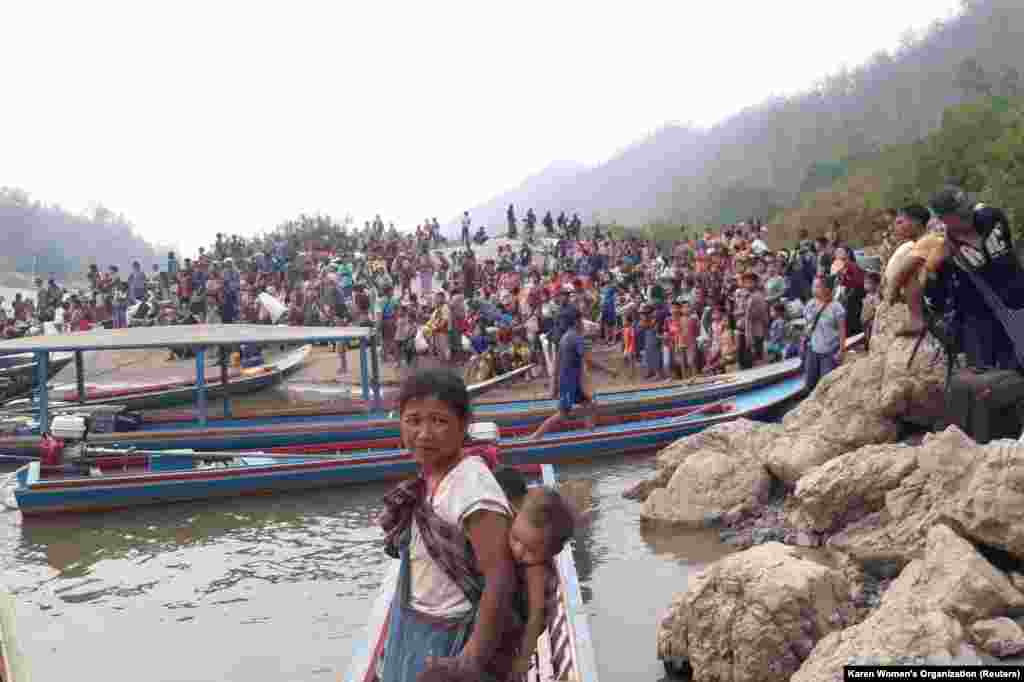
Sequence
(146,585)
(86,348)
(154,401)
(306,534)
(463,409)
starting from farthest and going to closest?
1. (154,401)
2. (86,348)
3. (306,534)
4. (146,585)
5. (463,409)

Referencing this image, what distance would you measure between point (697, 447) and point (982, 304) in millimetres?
4376

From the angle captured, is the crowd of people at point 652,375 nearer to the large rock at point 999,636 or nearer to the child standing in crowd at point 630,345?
the child standing in crowd at point 630,345

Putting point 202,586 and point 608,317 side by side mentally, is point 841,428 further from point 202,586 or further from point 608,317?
point 608,317

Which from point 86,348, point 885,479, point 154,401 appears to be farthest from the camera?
point 154,401

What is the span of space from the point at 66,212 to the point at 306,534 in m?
72.5

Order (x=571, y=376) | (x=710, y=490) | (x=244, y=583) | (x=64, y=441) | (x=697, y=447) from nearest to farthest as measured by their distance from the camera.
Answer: (x=244, y=583)
(x=710, y=490)
(x=697, y=447)
(x=64, y=441)
(x=571, y=376)

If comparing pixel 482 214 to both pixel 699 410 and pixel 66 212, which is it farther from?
pixel 699 410

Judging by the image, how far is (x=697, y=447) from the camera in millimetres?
11117

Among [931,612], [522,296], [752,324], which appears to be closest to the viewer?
[931,612]

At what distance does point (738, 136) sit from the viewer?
7106cm

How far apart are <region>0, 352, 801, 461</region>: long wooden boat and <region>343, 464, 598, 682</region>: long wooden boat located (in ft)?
28.3

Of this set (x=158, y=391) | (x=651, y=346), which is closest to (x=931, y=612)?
(x=651, y=346)

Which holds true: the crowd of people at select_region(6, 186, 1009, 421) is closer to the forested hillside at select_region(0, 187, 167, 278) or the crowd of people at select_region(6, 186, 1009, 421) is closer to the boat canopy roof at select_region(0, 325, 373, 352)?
the boat canopy roof at select_region(0, 325, 373, 352)

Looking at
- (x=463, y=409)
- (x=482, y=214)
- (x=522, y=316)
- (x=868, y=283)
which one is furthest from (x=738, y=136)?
(x=463, y=409)
